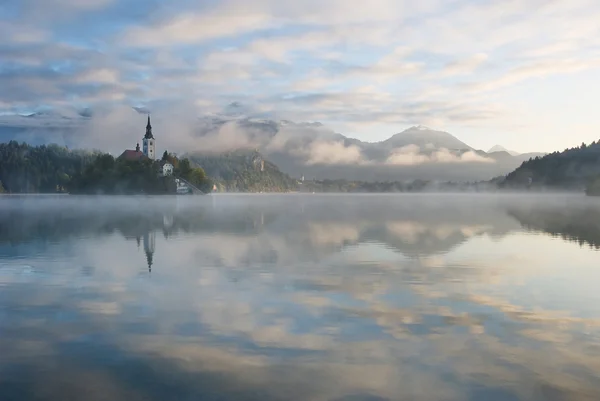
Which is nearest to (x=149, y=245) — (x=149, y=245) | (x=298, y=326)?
(x=149, y=245)

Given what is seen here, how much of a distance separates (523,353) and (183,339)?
27.2 feet

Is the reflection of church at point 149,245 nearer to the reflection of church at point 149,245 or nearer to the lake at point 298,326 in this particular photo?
the reflection of church at point 149,245

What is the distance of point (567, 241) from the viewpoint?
41.5m

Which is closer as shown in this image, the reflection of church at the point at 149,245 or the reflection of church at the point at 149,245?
the reflection of church at the point at 149,245

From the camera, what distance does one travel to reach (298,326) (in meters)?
15.8

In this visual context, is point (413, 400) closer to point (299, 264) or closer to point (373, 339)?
point (373, 339)

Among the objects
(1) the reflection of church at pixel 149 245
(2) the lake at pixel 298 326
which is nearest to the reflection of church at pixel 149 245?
(1) the reflection of church at pixel 149 245

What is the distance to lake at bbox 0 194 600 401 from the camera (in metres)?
11.1

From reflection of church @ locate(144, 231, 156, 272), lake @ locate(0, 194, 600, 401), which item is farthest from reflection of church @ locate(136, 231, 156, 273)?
lake @ locate(0, 194, 600, 401)

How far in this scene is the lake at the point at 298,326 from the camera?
11055mm

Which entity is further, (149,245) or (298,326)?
(149,245)

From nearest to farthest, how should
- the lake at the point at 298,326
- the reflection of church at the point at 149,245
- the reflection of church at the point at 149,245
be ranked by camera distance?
the lake at the point at 298,326, the reflection of church at the point at 149,245, the reflection of church at the point at 149,245

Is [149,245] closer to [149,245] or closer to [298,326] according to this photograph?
[149,245]

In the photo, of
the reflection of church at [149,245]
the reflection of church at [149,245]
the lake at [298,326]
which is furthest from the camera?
the reflection of church at [149,245]
